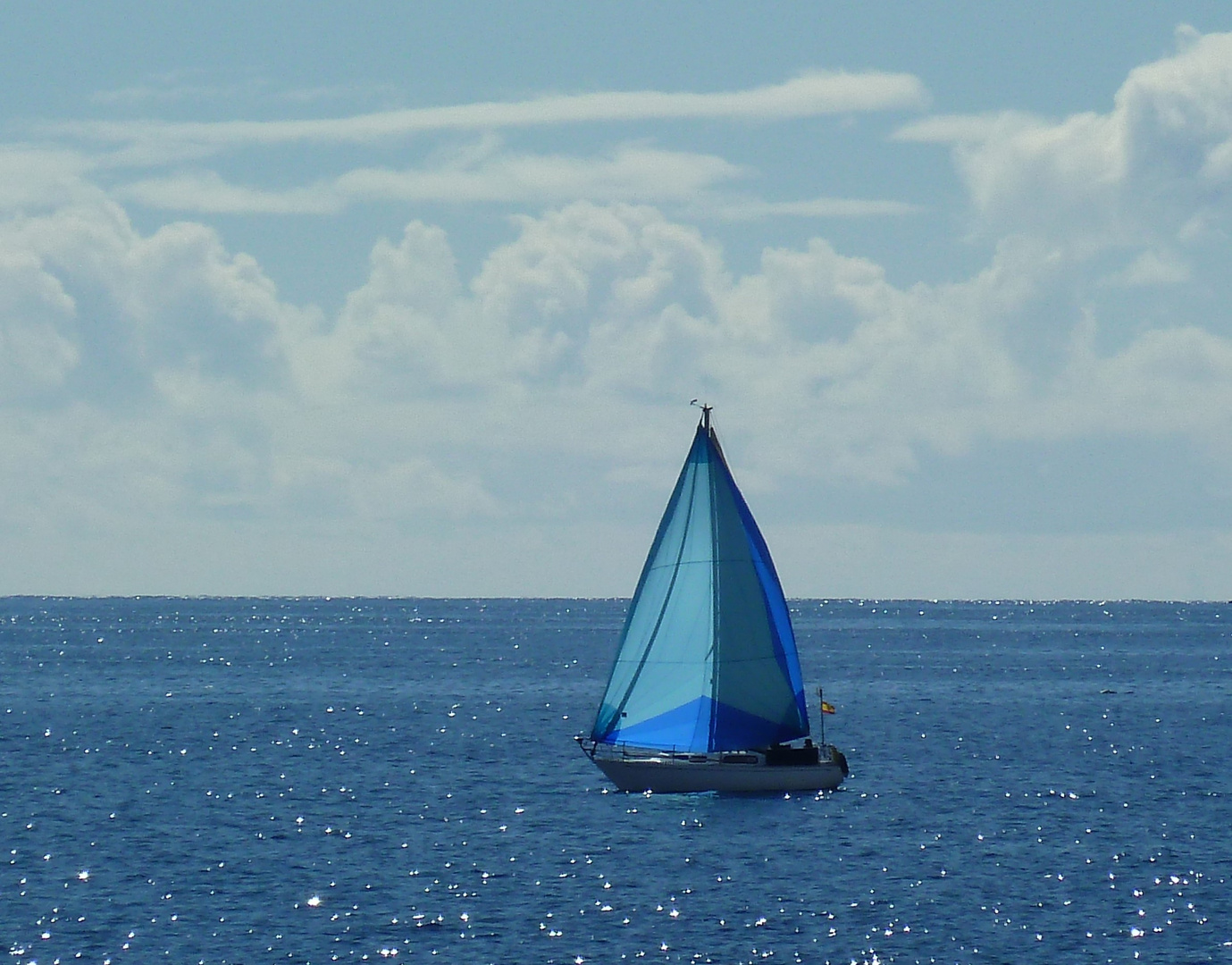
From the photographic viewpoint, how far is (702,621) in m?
73.6

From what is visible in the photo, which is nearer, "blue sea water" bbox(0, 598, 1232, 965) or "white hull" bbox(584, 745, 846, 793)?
"blue sea water" bbox(0, 598, 1232, 965)

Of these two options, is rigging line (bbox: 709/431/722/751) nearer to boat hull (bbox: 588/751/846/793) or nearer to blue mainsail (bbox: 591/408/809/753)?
blue mainsail (bbox: 591/408/809/753)

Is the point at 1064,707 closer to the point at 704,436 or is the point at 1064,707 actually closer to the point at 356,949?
the point at 704,436

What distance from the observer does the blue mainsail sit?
73500mm

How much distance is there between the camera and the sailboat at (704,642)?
7350 centimetres

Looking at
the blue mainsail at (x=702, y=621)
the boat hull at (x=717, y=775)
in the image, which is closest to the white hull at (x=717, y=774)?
the boat hull at (x=717, y=775)

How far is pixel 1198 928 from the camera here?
50.7 m

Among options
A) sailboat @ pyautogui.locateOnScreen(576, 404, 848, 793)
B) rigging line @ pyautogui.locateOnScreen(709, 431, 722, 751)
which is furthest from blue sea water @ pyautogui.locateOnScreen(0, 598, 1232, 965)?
rigging line @ pyautogui.locateOnScreen(709, 431, 722, 751)

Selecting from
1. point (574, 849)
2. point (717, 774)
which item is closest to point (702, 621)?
point (717, 774)

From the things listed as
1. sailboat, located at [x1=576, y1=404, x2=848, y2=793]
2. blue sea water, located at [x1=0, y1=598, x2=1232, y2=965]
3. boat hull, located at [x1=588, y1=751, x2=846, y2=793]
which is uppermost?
sailboat, located at [x1=576, y1=404, x2=848, y2=793]

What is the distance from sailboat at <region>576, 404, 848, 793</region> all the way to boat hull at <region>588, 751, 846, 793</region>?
0.08 metres

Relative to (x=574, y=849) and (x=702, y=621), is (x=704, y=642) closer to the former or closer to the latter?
(x=702, y=621)

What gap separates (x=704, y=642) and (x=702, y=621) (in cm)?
83

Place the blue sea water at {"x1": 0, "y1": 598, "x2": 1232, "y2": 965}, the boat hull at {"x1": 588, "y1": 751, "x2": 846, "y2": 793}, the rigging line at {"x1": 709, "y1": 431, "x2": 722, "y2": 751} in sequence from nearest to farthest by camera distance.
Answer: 1. the blue sea water at {"x1": 0, "y1": 598, "x2": 1232, "y2": 965}
2. the rigging line at {"x1": 709, "y1": 431, "x2": 722, "y2": 751}
3. the boat hull at {"x1": 588, "y1": 751, "x2": 846, "y2": 793}
